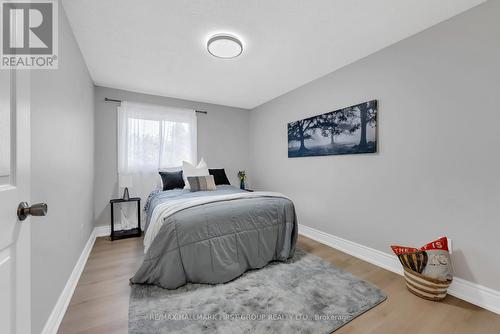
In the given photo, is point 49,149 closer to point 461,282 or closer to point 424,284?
point 424,284

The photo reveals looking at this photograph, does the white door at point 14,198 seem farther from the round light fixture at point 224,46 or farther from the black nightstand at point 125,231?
the black nightstand at point 125,231

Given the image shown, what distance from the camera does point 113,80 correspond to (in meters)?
3.08

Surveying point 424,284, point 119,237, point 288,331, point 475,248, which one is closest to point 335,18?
point 475,248

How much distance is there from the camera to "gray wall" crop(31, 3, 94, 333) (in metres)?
1.18

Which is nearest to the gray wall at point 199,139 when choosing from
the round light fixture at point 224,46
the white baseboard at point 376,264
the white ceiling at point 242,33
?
the white ceiling at point 242,33

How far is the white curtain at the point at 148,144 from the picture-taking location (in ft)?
11.1

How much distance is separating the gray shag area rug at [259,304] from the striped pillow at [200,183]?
4.83ft

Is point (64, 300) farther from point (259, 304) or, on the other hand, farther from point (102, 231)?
point (102, 231)

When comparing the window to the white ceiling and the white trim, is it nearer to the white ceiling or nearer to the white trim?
the white ceiling

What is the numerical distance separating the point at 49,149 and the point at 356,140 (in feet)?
9.31

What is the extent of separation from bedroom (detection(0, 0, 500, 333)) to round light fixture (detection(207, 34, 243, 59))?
0.02 metres

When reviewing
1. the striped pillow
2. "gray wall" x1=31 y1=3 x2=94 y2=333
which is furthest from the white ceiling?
the striped pillow

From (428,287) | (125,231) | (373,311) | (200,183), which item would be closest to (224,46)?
(200,183)

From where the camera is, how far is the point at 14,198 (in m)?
0.67
